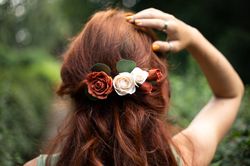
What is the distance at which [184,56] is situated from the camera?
7.16 m

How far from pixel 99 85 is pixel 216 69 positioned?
736 millimetres

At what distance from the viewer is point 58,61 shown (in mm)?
8438

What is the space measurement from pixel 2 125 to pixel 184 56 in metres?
4.46

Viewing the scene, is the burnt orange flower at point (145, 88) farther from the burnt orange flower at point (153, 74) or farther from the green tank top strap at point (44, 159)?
the green tank top strap at point (44, 159)

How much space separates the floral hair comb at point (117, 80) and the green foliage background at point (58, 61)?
0.66 metres

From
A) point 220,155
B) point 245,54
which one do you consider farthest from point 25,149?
point 245,54

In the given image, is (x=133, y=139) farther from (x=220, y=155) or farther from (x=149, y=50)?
(x=220, y=155)

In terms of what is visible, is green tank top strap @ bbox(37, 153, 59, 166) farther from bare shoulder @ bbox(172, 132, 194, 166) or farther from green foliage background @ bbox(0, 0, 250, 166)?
green foliage background @ bbox(0, 0, 250, 166)

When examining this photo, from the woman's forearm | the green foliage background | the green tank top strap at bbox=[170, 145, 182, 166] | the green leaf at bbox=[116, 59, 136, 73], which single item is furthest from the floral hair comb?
the green foliage background

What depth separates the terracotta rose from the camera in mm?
2035

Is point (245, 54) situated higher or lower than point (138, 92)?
lower

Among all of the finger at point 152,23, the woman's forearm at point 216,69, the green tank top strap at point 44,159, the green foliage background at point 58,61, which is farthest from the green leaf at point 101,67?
the green foliage background at point 58,61

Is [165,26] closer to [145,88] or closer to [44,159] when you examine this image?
[145,88]

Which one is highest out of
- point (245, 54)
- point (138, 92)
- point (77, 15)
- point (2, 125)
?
point (138, 92)
